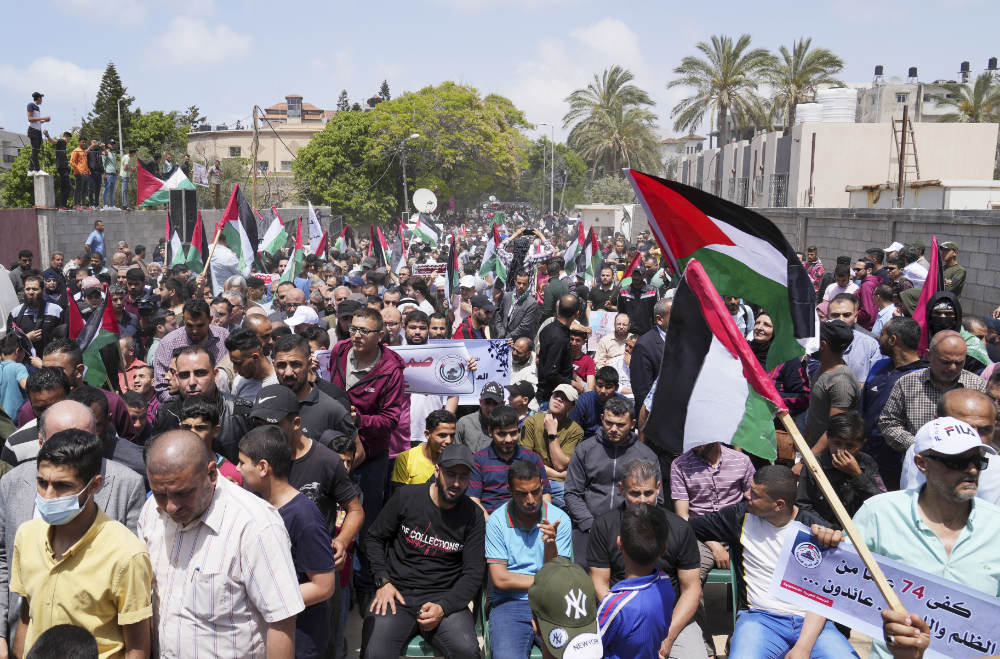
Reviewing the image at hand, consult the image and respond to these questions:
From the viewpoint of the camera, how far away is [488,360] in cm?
772

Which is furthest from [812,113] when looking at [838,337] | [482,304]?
[838,337]

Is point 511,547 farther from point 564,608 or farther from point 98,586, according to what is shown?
point 98,586

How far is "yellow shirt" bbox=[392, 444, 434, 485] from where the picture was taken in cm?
581

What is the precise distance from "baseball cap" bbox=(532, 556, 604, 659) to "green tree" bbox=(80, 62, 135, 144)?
60478 millimetres

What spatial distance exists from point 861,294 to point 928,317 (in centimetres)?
367

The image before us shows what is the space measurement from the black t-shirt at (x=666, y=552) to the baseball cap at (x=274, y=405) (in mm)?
1752

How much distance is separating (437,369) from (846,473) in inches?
134

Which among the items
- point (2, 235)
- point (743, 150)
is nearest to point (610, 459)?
Answer: point (2, 235)

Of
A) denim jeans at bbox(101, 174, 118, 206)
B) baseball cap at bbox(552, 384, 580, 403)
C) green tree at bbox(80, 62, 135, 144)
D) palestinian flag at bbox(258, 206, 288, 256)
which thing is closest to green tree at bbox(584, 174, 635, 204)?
green tree at bbox(80, 62, 135, 144)

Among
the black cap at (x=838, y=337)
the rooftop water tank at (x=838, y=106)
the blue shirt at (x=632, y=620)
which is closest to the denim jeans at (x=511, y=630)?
the blue shirt at (x=632, y=620)

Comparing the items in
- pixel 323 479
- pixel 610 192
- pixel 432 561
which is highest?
pixel 610 192

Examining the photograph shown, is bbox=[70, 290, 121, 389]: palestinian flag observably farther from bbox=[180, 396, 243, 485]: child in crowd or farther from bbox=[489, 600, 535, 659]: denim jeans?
bbox=[489, 600, 535, 659]: denim jeans

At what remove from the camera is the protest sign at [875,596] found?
2875mm

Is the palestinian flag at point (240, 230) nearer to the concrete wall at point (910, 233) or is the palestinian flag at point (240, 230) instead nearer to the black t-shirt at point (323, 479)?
the black t-shirt at point (323, 479)
